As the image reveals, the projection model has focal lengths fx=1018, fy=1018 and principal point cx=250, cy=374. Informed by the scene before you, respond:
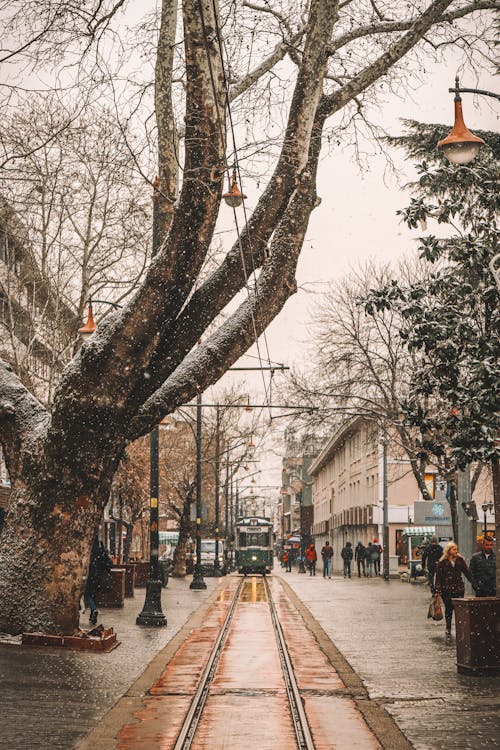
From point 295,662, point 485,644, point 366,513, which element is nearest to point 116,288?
point 295,662

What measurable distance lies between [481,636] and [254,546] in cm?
4705

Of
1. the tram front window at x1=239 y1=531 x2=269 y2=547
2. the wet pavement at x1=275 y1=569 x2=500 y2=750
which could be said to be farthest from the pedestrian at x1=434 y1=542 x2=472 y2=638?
the tram front window at x1=239 y1=531 x2=269 y2=547

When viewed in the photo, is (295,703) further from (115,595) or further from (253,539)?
(253,539)

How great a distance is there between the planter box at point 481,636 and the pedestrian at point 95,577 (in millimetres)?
8072

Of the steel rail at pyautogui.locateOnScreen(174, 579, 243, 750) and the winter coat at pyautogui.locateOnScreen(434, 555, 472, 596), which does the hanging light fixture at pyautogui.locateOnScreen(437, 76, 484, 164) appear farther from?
the winter coat at pyautogui.locateOnScreen(434, 555, 472, 596)

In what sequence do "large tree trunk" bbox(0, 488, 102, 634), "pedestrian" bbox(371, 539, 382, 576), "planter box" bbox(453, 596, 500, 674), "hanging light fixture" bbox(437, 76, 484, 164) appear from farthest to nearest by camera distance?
"pedestrian" bbox(371, 539, 382, 576), "large tree trunk" bbox(0, 488, 102, 634), "planter box" bbox(453, 596, 500, 674), "hanging light fixture" bbox(437, 76, 484, 164)

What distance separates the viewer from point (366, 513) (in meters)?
55.5

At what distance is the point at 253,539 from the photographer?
192 feet

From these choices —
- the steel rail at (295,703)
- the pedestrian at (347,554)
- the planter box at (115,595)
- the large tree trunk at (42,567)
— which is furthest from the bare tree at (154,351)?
the pedestrian at (347,554)

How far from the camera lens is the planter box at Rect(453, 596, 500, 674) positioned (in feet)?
39.0

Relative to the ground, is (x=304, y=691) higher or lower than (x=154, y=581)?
lower

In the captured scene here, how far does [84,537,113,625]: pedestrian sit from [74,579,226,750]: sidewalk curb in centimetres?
241

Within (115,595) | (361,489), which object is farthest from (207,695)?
(361,489)

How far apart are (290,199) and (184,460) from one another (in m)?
47.0
